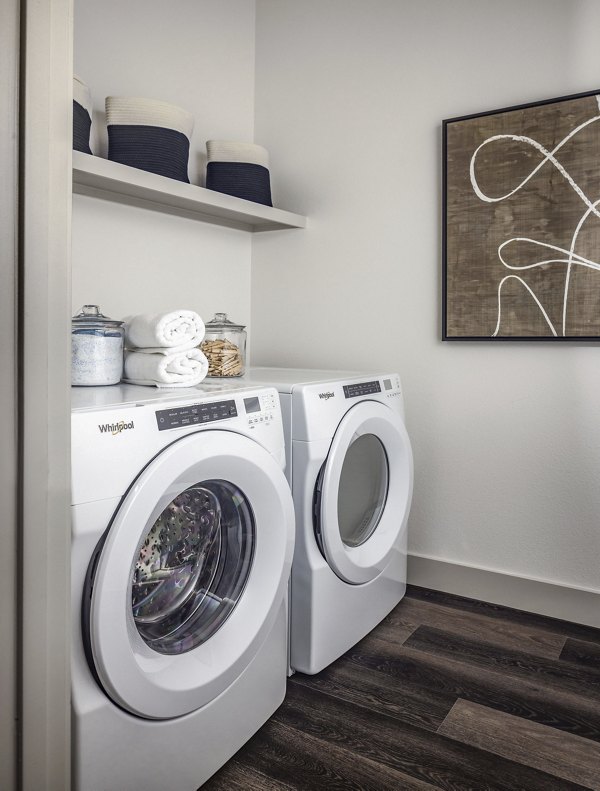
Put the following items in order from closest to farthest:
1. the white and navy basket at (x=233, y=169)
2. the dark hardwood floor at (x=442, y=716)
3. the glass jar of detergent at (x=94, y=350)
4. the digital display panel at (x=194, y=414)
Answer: the digital display panel at (x=194, y=414), the dark hardwood floor at (x=442, y=716), the glass jar of detergent at (x=94, y=350), the white and navy basket at (x=233, y=169)

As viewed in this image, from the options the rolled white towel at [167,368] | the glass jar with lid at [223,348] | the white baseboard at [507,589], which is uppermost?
the glass jar with lid at [223,348]

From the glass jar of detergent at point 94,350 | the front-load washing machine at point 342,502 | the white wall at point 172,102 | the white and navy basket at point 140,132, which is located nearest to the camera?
the glass jar of detergent at point 94,350

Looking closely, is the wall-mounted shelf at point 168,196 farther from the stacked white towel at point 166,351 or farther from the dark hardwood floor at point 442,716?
the dark hardwood floor at point 442,716

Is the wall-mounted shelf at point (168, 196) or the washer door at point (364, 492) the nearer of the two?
the washer door at point (364, 492)

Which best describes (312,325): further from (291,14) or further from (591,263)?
(291,14)

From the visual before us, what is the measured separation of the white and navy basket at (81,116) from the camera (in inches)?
73.7

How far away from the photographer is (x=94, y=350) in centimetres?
160

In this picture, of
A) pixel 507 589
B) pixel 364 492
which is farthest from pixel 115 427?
pixel 507 589

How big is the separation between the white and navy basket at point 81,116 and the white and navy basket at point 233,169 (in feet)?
1.96

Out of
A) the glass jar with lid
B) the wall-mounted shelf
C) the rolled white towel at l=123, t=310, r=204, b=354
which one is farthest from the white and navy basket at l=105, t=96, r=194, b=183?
the rolled white towel at l=123, t=310, r=204, b=354

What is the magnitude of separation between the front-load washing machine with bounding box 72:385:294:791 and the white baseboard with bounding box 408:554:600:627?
39.6 inches

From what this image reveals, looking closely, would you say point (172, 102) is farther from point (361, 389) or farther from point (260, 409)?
point (260, 409)

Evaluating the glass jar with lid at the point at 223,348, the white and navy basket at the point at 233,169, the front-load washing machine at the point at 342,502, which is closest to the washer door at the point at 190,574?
the front-load washing machine at the point at 342,502

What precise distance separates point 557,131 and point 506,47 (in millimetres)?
394
